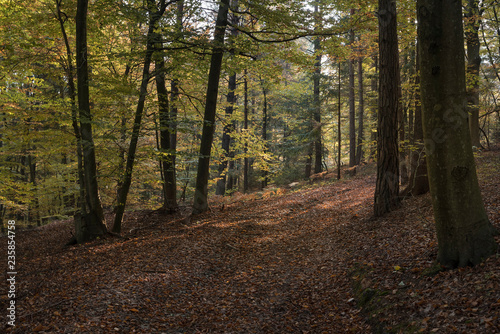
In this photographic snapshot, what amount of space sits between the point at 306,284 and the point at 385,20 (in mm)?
6936

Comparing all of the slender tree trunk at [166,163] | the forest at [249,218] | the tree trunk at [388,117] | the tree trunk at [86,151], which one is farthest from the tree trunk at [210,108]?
the tree trunk at [388,117]

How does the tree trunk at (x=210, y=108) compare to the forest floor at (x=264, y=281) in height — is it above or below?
above

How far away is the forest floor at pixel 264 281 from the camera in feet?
12.8

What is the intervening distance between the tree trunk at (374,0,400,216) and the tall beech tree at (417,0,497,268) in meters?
3.88

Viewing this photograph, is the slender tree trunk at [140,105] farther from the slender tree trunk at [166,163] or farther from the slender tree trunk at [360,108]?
the slender tree trunk at [360,108]

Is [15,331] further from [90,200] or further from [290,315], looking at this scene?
[90,200]

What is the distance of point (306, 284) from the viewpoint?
5.88 metres

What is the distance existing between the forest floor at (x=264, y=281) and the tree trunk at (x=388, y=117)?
0.60 meters

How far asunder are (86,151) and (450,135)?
8756 mm

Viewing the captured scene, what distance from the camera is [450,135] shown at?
12.9 ft

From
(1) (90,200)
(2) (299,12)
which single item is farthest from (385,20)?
(1) (90,200)

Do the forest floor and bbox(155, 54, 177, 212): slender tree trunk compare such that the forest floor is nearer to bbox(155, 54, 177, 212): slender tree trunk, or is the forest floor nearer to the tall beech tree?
the tall beech tree

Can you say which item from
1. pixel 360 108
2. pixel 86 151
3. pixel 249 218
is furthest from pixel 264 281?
pixel 360 108

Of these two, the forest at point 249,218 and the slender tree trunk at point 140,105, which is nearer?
the forest at point 249,218
